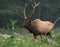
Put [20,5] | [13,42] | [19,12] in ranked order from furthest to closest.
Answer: [20,5]
[19,12]
[13,42]

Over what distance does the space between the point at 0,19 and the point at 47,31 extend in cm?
2381

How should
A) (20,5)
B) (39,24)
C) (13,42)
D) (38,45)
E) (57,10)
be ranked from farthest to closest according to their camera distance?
(57,10) < (20,5) < (39,24) < (38,45) < (13,42)

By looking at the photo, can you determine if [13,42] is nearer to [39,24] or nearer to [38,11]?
[39,24]

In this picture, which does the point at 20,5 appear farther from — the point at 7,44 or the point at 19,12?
the point at 7,44

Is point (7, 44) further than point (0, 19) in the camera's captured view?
No

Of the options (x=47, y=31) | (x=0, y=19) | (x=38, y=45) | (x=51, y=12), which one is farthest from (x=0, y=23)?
(x=38, y=45)

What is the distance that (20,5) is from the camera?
34844 mm

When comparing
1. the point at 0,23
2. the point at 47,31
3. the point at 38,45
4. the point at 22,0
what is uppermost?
the point at 38,45

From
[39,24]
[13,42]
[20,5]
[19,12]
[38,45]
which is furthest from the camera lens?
[20,5]

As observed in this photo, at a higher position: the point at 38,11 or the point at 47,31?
the point at 47,31

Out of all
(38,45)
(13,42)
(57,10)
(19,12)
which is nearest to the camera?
(13,42)

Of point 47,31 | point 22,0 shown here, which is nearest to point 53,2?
point 22,0

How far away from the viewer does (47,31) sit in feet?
44.7

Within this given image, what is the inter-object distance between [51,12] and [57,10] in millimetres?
1087
